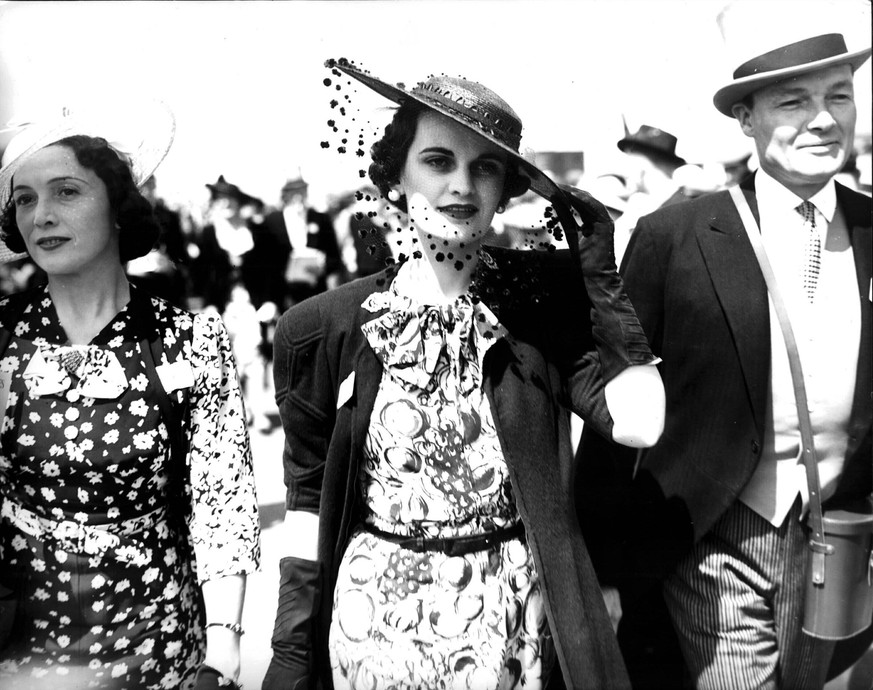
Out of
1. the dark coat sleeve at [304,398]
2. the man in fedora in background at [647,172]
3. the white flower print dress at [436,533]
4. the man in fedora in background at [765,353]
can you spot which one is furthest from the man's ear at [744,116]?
the dark coat sleeve at [304,398]

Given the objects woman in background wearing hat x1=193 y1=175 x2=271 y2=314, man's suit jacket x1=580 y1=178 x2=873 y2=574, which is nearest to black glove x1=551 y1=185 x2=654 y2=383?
man's suit jacket x1=580 y1=178 x2=873 y2=574

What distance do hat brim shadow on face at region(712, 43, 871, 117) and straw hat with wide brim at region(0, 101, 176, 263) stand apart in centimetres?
153

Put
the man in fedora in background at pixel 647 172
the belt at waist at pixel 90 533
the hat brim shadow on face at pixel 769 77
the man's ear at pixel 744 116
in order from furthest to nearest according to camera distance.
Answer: the man in fedora in background at pixel 647 172 → the man's ear at pixel 744 116 → the hat brim shadow on face at pixel 769 77 → the belt at waist at pixel 90 533

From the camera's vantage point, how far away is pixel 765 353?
2.21 metres

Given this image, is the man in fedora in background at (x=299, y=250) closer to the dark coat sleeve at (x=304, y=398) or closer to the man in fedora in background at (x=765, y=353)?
the dark coat sleeve at (x=304, y=398)

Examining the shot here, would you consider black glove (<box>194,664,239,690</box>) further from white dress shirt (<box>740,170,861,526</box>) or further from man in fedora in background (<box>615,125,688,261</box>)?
man in fedora in background (<box>615,125,688,261</box>)

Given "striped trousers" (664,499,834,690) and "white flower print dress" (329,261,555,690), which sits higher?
"white flower print dress" (329,261,555,690)

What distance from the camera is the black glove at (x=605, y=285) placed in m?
1.92

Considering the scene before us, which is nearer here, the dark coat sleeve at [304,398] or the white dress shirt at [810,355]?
the dark coat sleeve at [304,398]

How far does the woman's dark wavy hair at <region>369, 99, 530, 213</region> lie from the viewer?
1.99 metres

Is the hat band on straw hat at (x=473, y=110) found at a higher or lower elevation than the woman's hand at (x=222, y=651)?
higher

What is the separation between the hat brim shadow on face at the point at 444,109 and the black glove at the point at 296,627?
1.05 metres

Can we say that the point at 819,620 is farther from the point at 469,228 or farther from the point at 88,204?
the point at 88,204

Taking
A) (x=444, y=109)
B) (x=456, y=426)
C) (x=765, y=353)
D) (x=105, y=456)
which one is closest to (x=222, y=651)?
(x=105, y=456)
